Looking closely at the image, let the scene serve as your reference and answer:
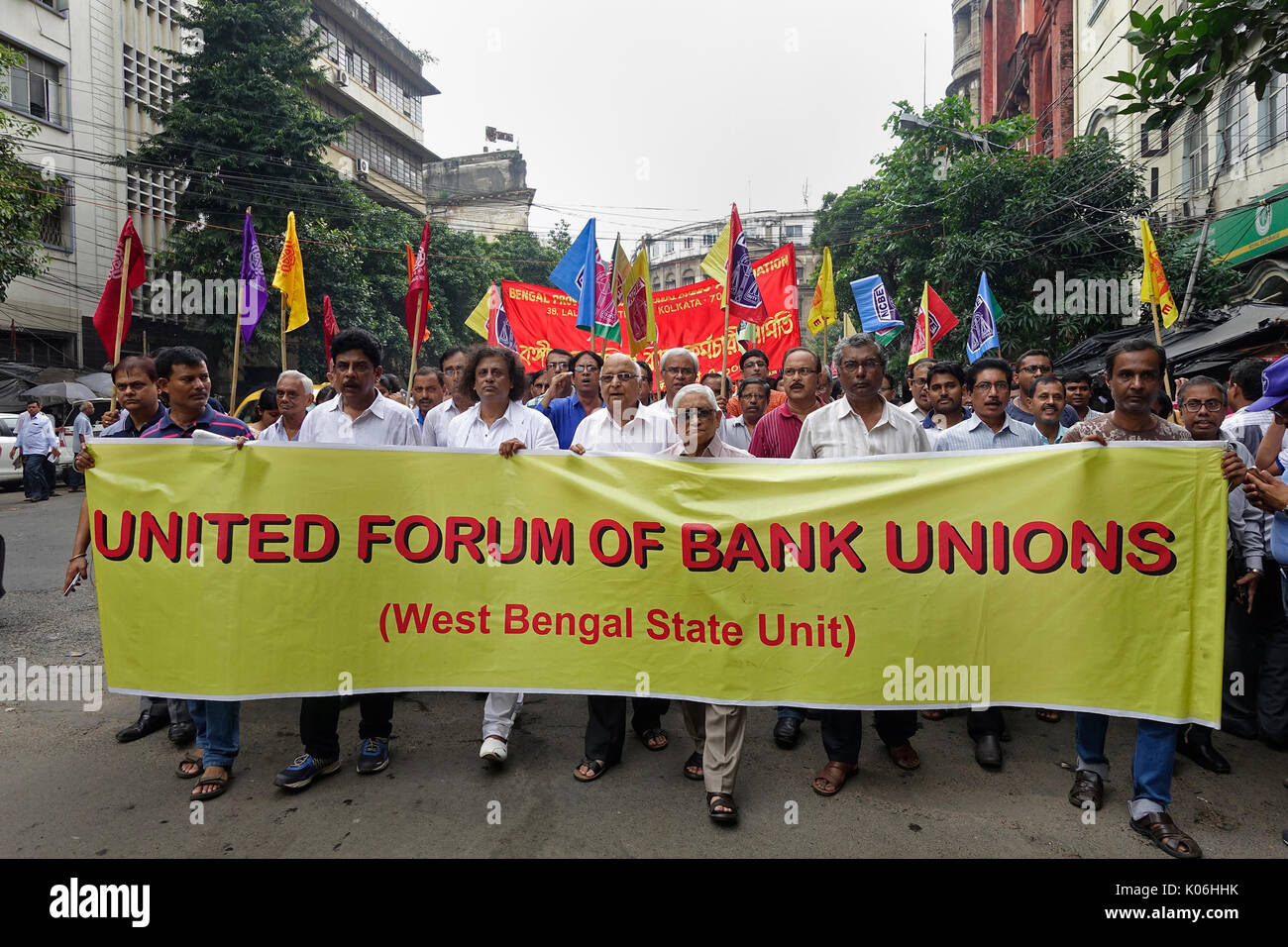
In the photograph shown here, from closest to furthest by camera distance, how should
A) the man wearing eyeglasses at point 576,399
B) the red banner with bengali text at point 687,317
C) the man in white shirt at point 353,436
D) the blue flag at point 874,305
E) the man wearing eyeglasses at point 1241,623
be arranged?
the man in white shirt at point 353,436 < the man wearing eyeglasses at point 1241,623 < the man wearing eyeglasses at point 576,399 < the red banner with bengali text at point 687,317 < the blue flag at point 874,305

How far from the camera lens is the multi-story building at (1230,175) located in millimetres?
12688

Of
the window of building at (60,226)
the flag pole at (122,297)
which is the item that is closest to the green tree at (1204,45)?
the flag pole at (122,297)

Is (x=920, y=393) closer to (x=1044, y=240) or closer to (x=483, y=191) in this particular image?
(x=1044, y=240)

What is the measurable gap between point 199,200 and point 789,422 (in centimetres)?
2038

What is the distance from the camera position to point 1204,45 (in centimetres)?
385

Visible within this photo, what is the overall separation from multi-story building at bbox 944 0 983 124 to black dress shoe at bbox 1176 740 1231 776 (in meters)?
45.5

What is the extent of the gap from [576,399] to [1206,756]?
4.15 meters

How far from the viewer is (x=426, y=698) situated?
15.7 ft

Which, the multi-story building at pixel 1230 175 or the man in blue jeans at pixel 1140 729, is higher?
the multi-story building at pixel 1230 175

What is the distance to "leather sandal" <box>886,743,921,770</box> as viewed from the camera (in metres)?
3.79

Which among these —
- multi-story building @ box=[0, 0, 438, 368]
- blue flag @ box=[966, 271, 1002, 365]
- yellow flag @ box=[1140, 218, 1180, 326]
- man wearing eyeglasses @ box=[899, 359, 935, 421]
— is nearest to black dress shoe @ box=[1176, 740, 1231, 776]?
man wearing eyeglasses @ box=[899, 359, 935, 421]

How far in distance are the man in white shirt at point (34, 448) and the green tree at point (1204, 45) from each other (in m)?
16.3

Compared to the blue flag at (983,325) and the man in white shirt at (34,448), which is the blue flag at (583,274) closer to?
the blue flag at (983,325)

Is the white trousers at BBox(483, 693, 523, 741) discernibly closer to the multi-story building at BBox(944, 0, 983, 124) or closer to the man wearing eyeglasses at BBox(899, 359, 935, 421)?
the man wearing eyeglasses at BBox(899, 359, 935, 421)
